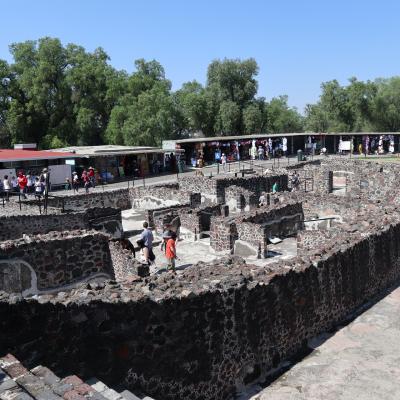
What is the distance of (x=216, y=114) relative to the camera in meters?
63.9

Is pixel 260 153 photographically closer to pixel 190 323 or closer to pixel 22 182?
pixel 22 182

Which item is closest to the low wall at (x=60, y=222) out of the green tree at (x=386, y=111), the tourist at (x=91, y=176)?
the tourist at (x=91, y=176)

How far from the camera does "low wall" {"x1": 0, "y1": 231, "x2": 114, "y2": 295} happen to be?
1116cm

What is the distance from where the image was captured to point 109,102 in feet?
190

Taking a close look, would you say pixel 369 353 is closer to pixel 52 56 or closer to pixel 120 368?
pixel 120 368

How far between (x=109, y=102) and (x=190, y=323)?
5328cm

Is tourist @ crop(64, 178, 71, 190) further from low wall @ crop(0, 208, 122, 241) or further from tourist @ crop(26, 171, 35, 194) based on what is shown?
low wall @ crop(0, 208, 122, 241)

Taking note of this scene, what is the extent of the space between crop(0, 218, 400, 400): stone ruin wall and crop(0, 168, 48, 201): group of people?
20.0m

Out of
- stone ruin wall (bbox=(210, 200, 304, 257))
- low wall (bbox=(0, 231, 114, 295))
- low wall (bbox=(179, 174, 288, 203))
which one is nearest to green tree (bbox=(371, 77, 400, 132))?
low wall (bbox=(179, 174, 288, 203))

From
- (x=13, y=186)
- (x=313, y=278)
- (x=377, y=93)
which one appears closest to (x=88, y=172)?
(x=13, y=186)

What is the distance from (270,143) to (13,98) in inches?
1192

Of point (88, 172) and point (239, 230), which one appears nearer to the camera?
point (239, 230)

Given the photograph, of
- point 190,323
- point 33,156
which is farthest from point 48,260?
point 33,156

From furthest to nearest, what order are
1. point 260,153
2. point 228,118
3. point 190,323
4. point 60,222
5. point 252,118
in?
1. point 252,118
2. point 228,118
3. point 260,153
4. point 60,222
5. point 190,323
